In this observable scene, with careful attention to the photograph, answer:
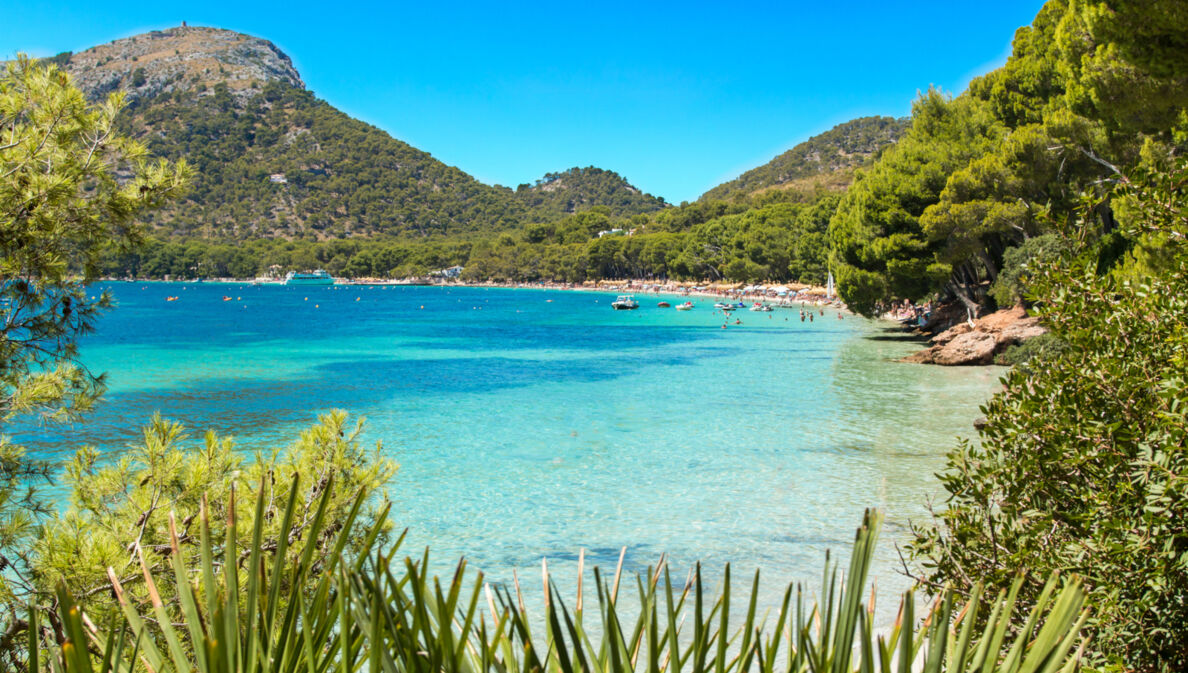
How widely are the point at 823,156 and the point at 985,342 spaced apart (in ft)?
512

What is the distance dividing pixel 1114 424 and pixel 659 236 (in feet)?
354

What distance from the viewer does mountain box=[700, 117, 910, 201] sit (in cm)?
16025

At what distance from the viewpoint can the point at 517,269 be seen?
137 metres

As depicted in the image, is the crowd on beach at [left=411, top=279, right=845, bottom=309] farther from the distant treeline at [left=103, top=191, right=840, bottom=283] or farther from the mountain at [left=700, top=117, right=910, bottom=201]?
the mountain at [left=700, top=117, right=910, bottom=201]

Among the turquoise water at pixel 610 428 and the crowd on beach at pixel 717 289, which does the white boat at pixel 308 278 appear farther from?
the turquoise water at pixel 610 428

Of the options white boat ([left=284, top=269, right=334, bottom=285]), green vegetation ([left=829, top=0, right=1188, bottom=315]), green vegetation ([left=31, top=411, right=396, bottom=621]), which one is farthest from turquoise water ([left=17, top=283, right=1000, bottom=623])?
white boat ([left=284, top=269, right=334, bottom=285])

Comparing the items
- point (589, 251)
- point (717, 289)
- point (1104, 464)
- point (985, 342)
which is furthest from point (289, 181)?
point (1104, 464)

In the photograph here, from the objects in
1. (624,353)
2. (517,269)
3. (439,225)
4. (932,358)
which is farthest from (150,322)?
(439,225)

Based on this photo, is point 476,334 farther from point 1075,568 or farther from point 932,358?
point 1075,568

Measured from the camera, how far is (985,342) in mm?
24875

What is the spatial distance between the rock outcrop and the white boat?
141493 millimetres

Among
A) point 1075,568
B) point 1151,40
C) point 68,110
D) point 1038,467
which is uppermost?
point 1151,40

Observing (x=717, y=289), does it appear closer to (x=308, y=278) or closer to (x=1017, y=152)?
(x=1017, y=152)

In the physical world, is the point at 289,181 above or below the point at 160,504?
above
